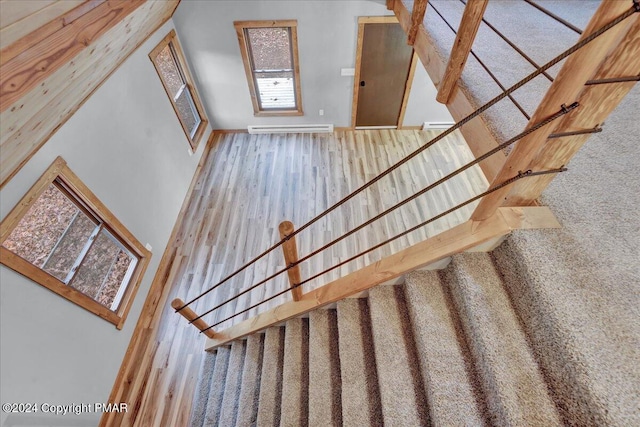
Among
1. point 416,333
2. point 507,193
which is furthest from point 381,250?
point 507,193

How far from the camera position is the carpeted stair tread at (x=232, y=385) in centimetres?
226

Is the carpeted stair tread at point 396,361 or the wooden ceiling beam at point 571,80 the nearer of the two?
the wooden ceiling beam at point 571,80

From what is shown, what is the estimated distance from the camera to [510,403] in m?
1.12

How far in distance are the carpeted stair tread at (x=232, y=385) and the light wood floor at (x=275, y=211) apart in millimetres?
499

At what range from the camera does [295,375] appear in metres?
2.08

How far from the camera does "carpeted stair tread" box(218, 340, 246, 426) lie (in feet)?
7.40

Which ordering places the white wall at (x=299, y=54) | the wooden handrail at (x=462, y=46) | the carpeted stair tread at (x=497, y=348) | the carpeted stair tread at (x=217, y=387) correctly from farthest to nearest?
the white wall at (x=299, y=54) → the carpeted stair tread at (x=217, y=387) → the wooden handrail at (x=462, y=46) → the carpeted stair tread at (x=497, y=348)

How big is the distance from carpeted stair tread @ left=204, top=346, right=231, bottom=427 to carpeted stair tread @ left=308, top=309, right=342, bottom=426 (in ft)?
3.62

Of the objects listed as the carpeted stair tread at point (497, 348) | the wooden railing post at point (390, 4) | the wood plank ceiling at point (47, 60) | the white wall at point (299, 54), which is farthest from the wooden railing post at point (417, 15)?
the wood plank ceiling at point (47, 60)

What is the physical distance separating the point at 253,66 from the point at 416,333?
4289mm

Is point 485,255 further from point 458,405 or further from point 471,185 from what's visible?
point 471,185

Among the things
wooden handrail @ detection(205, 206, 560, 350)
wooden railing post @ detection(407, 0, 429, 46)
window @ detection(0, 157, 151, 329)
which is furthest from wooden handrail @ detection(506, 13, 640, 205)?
window @ detection(0, 157, 151, 329)

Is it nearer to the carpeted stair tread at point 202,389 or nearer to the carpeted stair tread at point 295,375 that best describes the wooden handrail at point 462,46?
the carpeted stair tread at point 295,375

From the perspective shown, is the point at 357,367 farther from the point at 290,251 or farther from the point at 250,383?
the point at 250,383
